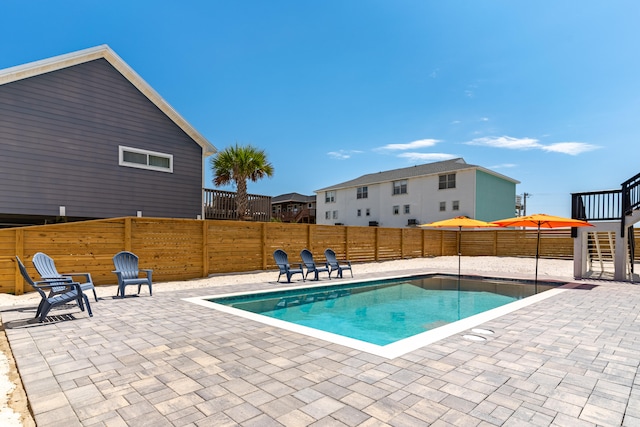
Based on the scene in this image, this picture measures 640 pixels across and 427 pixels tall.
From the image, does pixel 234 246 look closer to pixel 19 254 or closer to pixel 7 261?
pixel 19 254

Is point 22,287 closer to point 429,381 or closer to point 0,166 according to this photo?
point 0,166

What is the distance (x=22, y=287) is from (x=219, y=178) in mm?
10229

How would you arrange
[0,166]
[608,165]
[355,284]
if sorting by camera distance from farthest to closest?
[608,165]
[355,284]
[0,166]

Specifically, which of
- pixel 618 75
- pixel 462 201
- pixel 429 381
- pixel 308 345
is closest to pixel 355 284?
pixel 308 345

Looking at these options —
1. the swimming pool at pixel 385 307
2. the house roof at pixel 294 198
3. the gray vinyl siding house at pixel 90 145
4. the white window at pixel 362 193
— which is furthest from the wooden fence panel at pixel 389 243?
the house roof at pixel 294 198

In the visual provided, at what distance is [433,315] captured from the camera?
7668 mm

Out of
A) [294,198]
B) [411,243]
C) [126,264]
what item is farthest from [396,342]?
[294,198]

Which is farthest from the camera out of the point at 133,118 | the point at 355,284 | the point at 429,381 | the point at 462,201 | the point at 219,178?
the point at 462,201

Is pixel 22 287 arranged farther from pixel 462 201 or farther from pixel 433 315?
pixel 462 201

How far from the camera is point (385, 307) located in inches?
333

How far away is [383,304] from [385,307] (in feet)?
1.10

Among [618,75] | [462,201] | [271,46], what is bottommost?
[462,201]

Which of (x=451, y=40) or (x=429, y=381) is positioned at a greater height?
(x=451, y=40)

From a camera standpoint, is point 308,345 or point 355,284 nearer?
point 308,345
